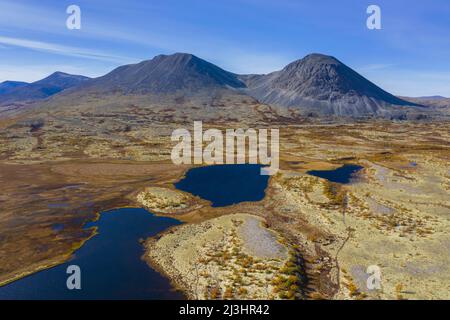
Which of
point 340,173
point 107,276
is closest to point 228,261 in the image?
point 107,276

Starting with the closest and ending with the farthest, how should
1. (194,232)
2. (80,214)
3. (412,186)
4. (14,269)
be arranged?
(14,269)
(194,232)
(80,214)
(412,186)

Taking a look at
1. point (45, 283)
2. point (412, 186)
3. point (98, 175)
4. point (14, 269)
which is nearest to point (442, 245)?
point (412, 186)

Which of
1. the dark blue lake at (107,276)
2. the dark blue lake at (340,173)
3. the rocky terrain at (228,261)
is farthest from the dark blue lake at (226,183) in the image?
the dark blue lake at (107,276)

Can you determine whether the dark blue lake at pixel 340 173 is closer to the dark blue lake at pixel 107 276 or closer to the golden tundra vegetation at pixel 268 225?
the golden tundra vegetation at pixel 268 225

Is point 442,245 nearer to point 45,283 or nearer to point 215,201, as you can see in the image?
point 215,201

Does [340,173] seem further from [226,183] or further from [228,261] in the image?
[228,261]

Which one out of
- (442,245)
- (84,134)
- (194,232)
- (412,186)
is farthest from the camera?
(84,134)
